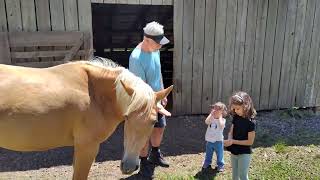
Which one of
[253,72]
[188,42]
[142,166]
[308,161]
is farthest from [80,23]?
[308,161]

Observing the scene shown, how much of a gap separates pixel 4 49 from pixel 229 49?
13.0 feet

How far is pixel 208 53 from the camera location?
6.44 m

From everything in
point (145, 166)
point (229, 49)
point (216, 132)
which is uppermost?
point (229, 49)

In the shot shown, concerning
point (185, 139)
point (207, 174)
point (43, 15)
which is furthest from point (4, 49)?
point (207, 174)

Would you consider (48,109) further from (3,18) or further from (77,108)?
(3,18)

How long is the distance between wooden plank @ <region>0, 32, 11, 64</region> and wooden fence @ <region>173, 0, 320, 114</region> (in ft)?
9.27

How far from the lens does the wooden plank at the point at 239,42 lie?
21.0ft

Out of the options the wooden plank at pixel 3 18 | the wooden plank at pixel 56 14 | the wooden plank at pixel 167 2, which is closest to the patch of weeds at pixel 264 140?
the wooden plank at pixel 167 2

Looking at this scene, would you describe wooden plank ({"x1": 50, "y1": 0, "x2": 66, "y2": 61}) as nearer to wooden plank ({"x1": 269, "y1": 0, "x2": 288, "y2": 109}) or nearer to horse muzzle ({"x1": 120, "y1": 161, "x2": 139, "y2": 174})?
horse muzzle ({"x1": 120, "y1": 161, "x2": 139, "y2": 174})

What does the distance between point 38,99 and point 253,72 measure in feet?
15.9

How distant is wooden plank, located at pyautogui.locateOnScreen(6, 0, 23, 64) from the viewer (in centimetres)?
508

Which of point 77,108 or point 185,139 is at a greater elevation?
point 77,108

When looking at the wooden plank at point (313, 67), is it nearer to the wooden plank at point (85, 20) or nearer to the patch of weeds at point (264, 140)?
the patch of weeds at point (264, 140)

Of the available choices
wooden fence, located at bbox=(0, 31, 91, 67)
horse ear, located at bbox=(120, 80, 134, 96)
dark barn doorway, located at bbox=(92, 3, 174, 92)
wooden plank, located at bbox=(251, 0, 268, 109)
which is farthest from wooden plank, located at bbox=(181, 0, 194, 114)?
A: horse ear, located at bbox=(120, 80, 134, 96)
